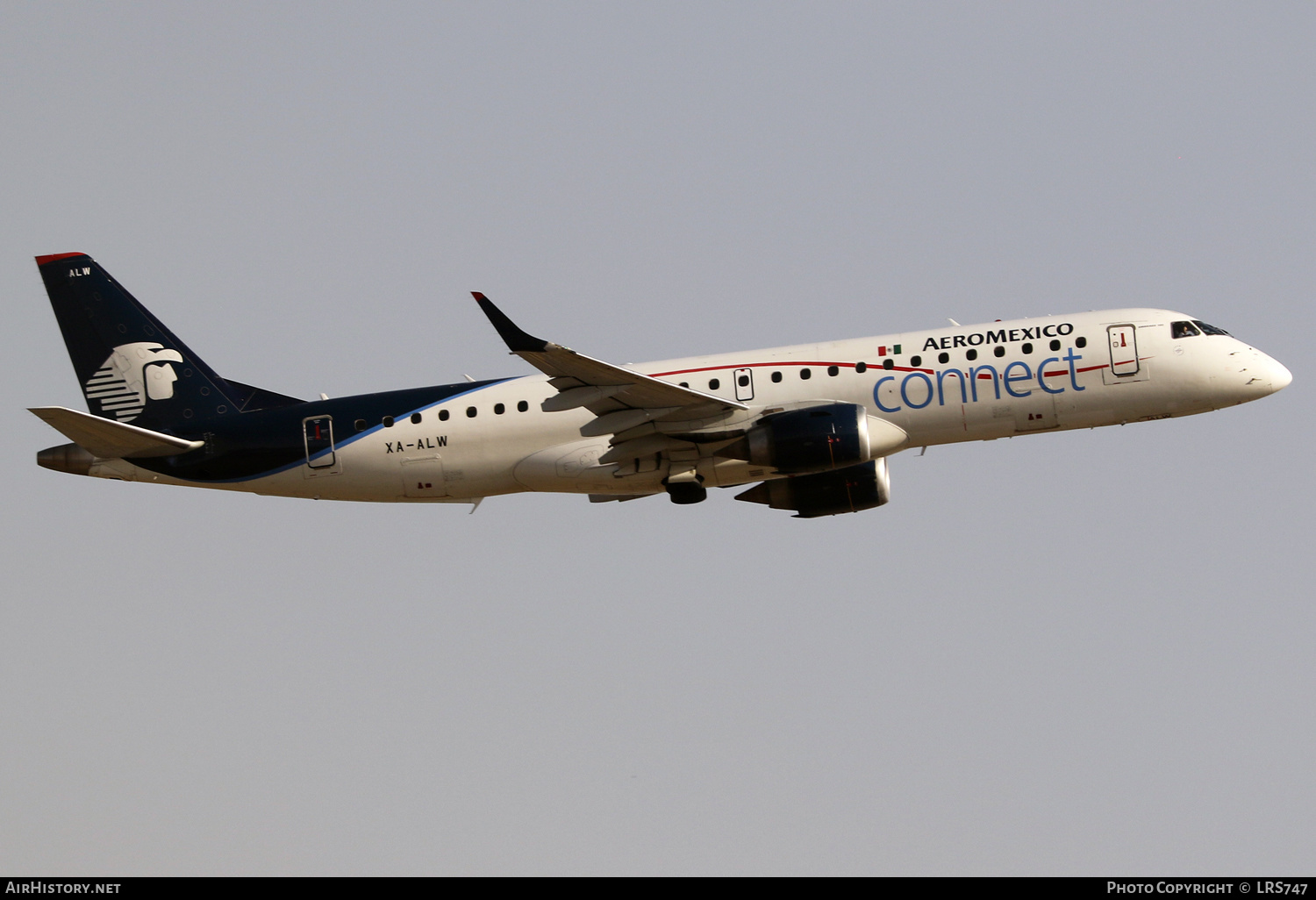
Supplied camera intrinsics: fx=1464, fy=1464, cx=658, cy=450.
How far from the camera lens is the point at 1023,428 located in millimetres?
42125

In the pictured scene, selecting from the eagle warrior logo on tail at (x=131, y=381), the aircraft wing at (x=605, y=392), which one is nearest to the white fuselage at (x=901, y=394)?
the aircraft wing at (x=605, y=392)

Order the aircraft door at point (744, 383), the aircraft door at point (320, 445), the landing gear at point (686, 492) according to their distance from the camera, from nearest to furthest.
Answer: the aircraft door at point (744, 383) < the landing gear at point (686, 492) < the aircraft door at point (320, 445)

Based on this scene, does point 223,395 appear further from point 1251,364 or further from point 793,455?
point 1251,364

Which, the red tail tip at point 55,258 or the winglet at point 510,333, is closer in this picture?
the winglet at point 510,333

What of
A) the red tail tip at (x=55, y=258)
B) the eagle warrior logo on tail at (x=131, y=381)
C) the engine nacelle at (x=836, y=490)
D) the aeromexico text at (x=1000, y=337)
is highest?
the red tail tip at (x=55, y=258)

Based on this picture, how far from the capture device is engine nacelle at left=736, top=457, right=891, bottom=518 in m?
44.7

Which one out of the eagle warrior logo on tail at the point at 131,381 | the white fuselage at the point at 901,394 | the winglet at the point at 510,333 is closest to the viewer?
the winglet at the point at 510,333

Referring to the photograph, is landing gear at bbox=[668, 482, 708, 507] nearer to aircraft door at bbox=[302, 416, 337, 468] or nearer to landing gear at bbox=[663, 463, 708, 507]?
landing gear at bbox=[663, 463, 708, 507]

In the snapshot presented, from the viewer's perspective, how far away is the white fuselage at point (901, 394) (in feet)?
137

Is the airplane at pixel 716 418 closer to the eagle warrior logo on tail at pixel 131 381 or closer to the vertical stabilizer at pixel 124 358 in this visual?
the vertical stabilizer at pixel 124 358

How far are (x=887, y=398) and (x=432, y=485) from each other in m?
13.7

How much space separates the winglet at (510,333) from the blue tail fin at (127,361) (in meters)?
11.6

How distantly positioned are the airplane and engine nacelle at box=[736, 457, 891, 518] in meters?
0.05

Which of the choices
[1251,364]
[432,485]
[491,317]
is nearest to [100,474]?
[432,485]
